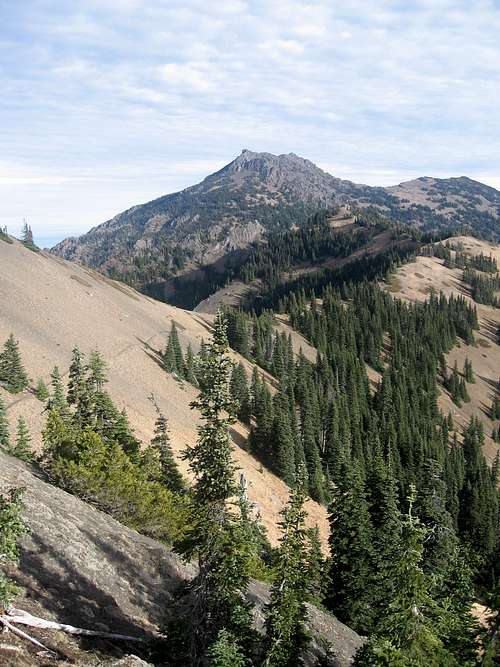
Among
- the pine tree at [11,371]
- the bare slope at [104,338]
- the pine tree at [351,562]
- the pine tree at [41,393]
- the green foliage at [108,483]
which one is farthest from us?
the bare slope at [104,338]

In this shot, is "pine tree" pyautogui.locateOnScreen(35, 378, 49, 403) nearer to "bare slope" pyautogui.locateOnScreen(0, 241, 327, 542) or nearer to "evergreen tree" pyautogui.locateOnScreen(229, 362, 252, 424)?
"bare slope" pyautogui.locateOnScreen(0, 241, 327, 542)

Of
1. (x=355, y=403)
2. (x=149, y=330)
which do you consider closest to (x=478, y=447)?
(x=355, y=403)

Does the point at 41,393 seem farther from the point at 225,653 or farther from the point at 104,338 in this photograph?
the point at 225,653

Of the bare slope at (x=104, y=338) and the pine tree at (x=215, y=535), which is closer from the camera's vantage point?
the pine tree at (x=215, y=535)

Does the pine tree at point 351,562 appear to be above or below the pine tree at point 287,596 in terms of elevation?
below

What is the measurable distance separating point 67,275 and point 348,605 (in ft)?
349

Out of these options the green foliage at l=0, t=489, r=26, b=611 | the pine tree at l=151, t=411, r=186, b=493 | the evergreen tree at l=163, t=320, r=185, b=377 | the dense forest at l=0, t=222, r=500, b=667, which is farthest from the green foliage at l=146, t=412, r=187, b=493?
the evergreen tree at l=163, t=320, r=185, b=377

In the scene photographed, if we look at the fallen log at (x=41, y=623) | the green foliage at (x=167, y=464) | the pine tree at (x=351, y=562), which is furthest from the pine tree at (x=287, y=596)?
the green foliage at (x=167, y=464)

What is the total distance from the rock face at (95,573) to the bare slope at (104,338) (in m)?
23.0

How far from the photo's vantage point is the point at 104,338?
9675 cm

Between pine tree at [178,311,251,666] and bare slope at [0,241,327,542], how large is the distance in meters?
35.3

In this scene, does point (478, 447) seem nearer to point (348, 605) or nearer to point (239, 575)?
point (348, 605)

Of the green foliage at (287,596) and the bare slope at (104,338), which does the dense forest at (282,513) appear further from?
the bare slope at (104,338)

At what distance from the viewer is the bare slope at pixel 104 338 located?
227 ft
